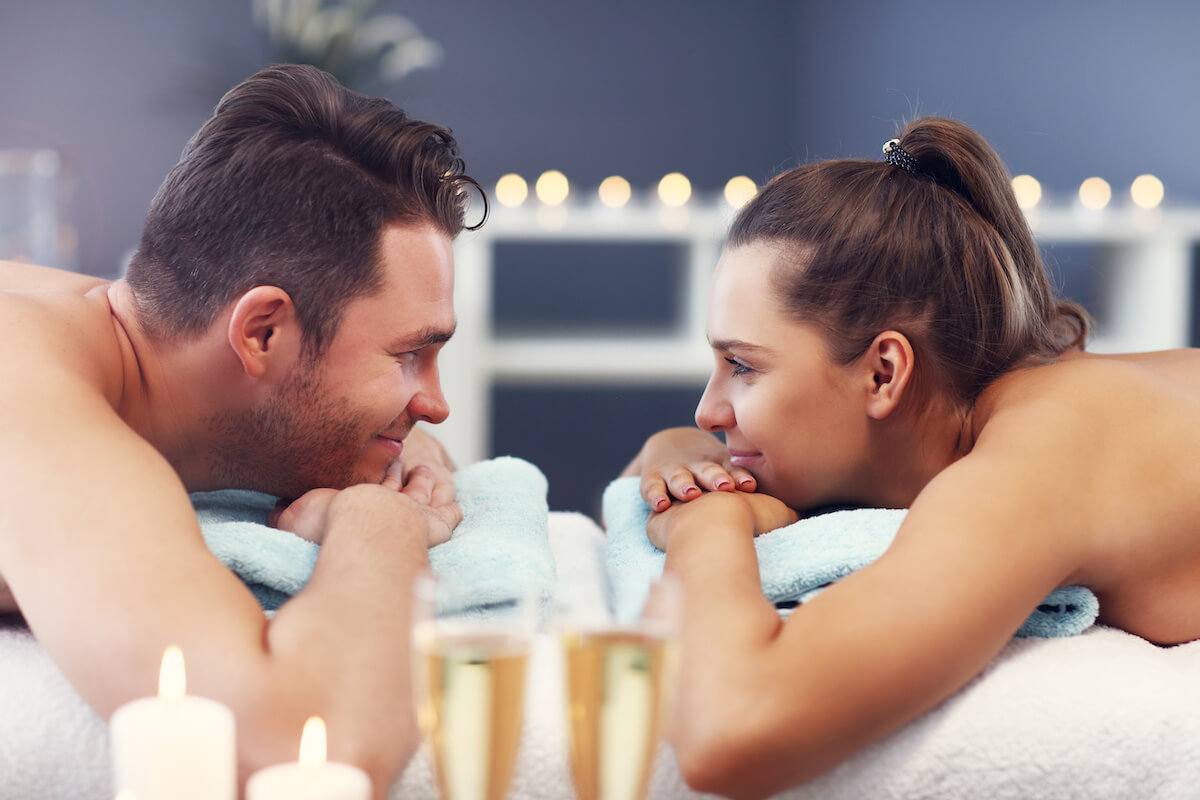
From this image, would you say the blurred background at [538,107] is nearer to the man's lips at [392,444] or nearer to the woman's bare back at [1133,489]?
the man's lips at [392,444]

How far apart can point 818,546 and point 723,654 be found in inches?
8.9

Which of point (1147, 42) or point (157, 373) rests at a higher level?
point (1147, 42)

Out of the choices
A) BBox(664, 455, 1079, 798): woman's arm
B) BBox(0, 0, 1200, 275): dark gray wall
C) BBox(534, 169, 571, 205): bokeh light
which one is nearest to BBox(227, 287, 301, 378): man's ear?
BBox(664, 455, 1079, 798): woman's arm

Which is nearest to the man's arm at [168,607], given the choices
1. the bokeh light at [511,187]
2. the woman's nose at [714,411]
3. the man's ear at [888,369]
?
the woman's nose at [714,411]

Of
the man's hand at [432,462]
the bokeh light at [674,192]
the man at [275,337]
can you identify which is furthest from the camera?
the bokeh light at [674,192]

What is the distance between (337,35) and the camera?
3561 mm

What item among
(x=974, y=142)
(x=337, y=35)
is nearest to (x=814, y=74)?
(x=337, y=35)

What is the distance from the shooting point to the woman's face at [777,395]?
3.68ft

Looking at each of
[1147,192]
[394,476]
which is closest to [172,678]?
[394,476]

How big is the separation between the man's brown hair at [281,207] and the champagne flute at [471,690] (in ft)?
2.16

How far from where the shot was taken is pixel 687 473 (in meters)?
1.18

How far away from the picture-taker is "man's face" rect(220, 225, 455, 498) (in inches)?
44.7

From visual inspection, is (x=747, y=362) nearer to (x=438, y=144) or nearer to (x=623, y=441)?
(x=438, y=144)

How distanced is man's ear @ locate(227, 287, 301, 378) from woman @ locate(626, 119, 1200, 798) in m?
0.43
